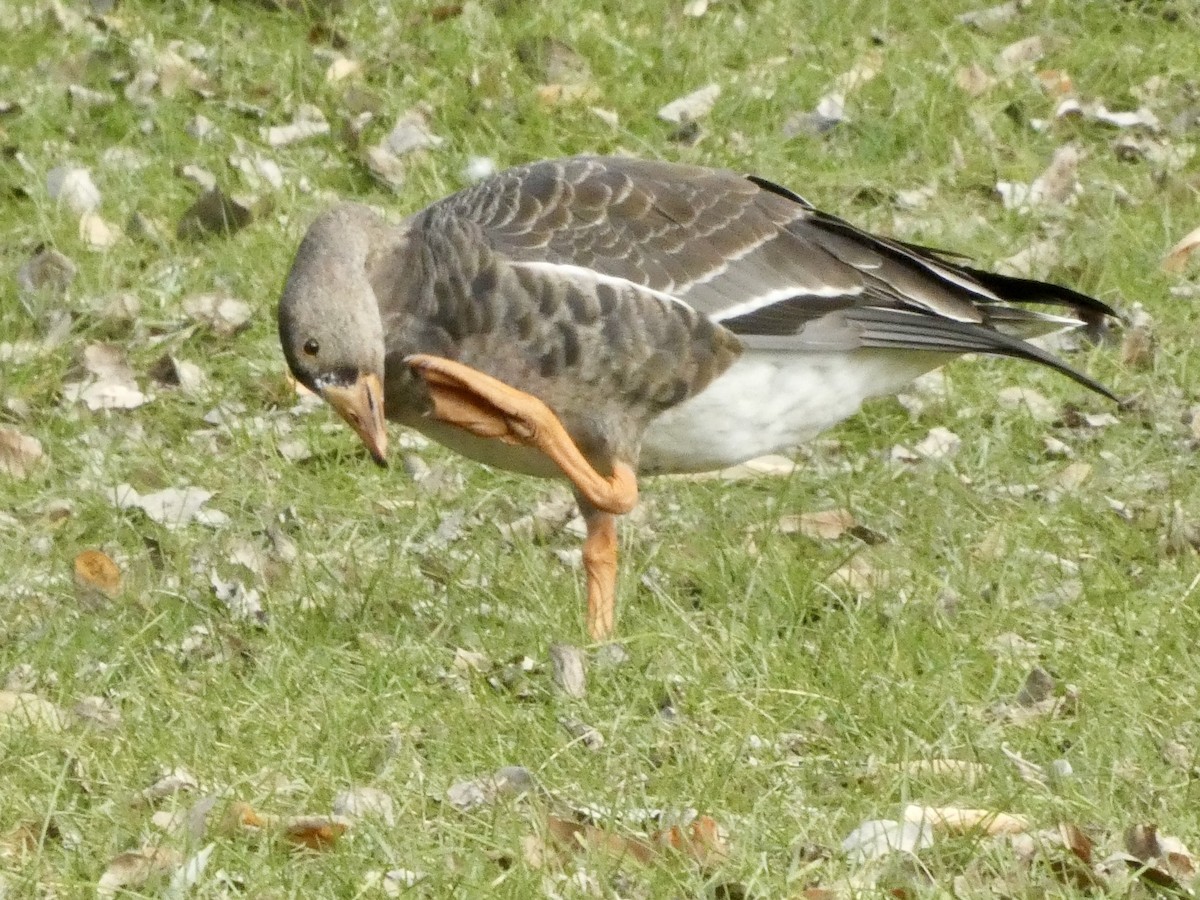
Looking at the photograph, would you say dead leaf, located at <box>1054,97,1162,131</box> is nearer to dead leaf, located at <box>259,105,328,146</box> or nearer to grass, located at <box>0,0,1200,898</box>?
grass, located at <box>0,0,1200,898</box>

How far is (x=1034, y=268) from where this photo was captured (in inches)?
292

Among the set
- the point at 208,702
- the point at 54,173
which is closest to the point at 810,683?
the point at 208,702

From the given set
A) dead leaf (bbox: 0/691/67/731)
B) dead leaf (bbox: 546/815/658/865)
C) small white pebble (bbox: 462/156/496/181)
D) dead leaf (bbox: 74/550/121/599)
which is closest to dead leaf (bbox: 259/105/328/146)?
small white pebble (bbox: 462/156/496/181)

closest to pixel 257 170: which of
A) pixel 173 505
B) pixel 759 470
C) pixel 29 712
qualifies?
pixel 173 505

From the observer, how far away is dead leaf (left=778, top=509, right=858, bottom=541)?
230 inches

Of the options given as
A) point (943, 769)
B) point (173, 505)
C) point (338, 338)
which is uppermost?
point (338, 338)

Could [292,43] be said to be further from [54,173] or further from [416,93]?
[54,173]

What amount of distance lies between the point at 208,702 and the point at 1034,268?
3.79 metres

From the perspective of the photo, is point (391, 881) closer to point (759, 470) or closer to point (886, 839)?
point (886, 839)

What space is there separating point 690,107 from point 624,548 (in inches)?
131

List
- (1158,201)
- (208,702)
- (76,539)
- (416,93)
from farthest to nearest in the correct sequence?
(416,93) < (1158,201) < (76,539) < (208,702)

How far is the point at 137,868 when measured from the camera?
3871 mm

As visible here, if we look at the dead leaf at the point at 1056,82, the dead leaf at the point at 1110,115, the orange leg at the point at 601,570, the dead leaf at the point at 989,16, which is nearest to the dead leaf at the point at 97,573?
the orange leg at the point at 601,570

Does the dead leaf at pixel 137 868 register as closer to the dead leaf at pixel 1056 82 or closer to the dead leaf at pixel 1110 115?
the dead leaf at pixel 1110 115
